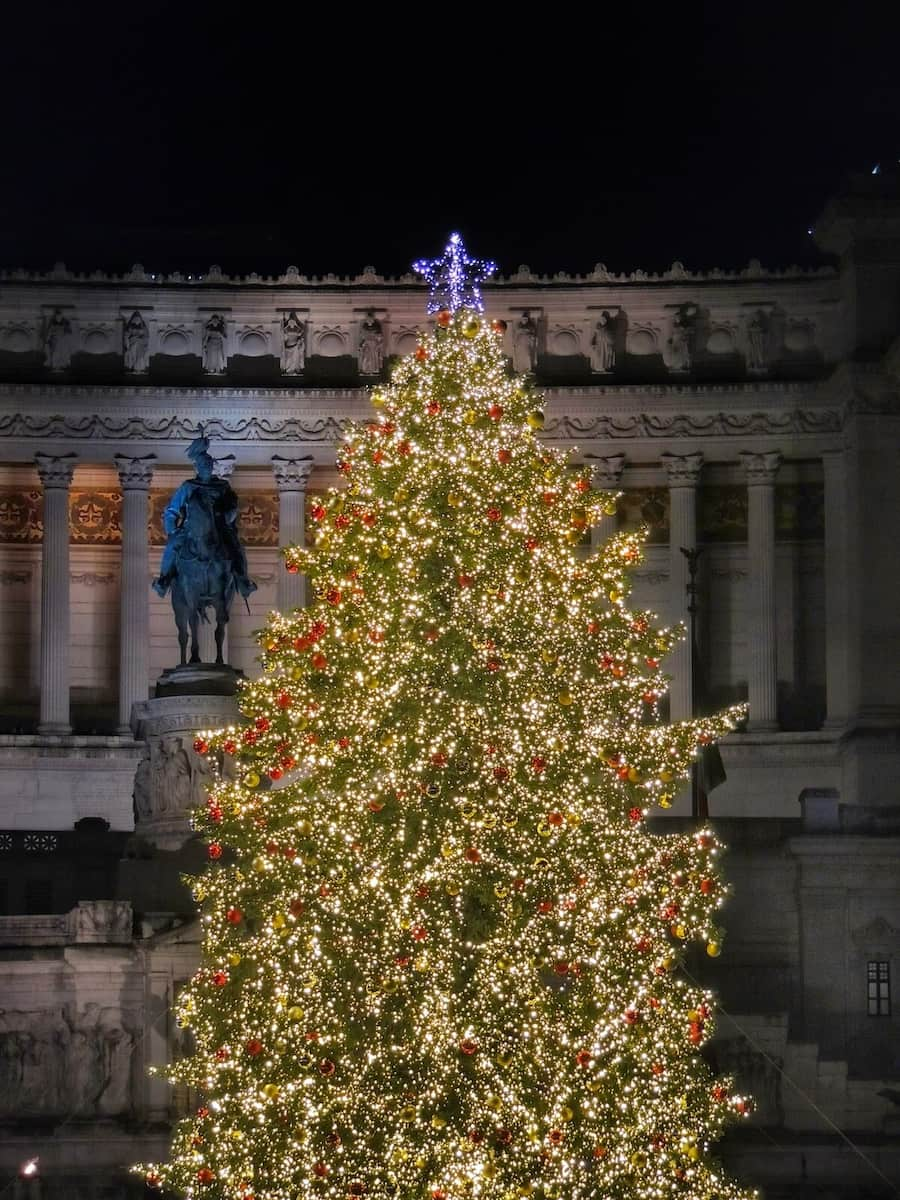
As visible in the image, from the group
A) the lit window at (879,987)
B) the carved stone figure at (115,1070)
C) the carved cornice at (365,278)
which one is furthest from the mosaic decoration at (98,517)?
the carved stone figure at (115,1070)

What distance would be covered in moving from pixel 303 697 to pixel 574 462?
48199 millimetres

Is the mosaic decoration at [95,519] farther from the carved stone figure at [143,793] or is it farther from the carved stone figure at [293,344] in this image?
the carved stone figure at [143,793]

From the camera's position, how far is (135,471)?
3191 inches

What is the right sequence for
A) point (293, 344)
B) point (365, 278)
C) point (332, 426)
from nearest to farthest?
point (332, 426)
point (293, 344)
point (365, 278)

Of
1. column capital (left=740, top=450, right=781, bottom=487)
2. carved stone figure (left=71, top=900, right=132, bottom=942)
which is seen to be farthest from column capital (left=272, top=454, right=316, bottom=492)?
carved stone figure (left=71, top=900, right=132, bottom=942)

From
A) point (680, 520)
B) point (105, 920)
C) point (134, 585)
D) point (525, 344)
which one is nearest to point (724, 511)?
point (680, 520)

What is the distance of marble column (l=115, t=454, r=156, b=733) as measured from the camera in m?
79.7

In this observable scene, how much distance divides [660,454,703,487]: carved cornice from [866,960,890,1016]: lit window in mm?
31561

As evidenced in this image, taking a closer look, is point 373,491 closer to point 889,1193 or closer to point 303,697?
point 303,697

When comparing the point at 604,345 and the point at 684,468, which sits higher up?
the point at 604,345

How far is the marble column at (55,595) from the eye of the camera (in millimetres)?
79438

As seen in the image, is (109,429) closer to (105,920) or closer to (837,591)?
(837,591)

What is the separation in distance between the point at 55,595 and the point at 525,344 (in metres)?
15.8

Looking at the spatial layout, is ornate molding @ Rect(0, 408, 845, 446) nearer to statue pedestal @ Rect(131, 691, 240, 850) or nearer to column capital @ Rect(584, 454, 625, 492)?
column capital @ Rect(584, 454, 625, 492)
